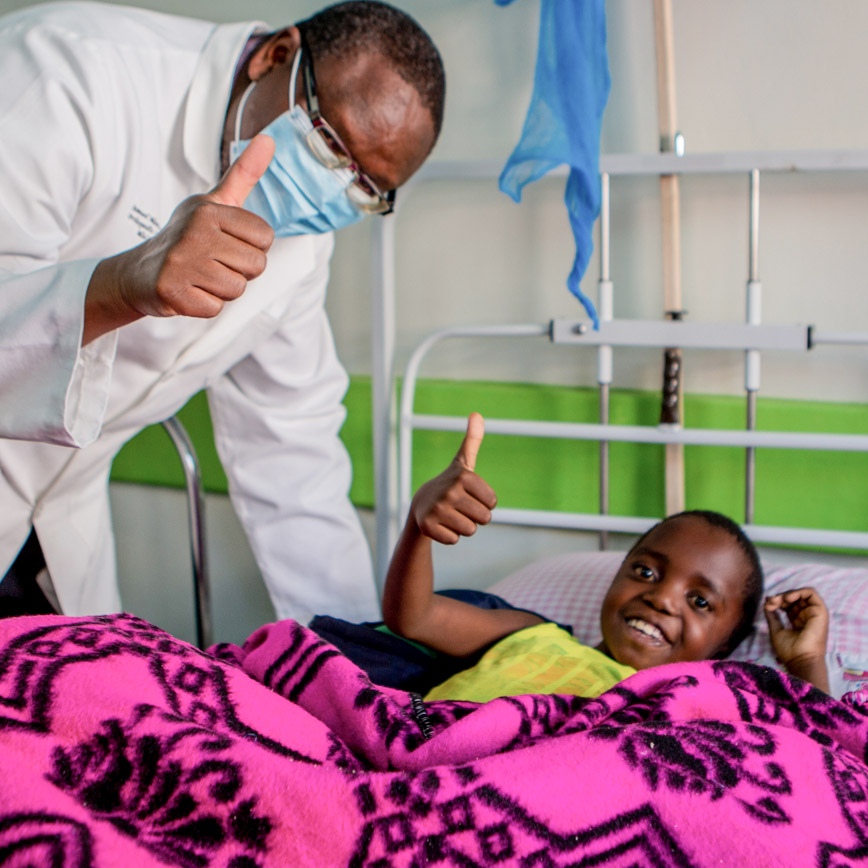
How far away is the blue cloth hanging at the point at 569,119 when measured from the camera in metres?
1.56

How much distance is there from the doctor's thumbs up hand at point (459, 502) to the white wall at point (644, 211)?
2.71 feet

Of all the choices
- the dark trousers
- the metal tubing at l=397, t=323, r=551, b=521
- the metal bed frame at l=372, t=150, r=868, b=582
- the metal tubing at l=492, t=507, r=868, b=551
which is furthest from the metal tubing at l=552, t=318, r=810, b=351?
the dark trousers

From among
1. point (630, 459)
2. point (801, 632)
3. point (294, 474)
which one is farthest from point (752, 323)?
point (294, 474)

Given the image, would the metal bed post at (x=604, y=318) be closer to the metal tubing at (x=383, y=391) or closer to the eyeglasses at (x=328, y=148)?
the metal tubing at (x=383, y=391)

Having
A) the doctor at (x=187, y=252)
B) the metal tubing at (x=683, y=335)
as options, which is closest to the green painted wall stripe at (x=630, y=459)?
the metal tubing at (x=683, y=335)

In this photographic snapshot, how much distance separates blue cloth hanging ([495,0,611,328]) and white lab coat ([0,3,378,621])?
0.45 meters

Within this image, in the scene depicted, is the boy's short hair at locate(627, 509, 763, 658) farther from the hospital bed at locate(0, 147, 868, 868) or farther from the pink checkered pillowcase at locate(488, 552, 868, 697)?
the hospital bed at locate(0, 147, 868, 868)

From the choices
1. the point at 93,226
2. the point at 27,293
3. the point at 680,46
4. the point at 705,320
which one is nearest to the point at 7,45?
the point at 93,226

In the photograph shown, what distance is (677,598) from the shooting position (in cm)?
141

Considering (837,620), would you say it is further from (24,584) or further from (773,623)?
(24,584)

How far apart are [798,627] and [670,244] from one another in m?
0.76

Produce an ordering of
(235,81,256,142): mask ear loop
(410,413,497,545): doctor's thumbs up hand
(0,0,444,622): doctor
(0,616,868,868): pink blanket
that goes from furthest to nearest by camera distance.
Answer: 1. (235,81,256,142): mask ear loop
2. (410,413,497,545): doctor's thumbs up hand
3. (0,0,444,622): doctor
4. (0,616,868,868): pink blanket

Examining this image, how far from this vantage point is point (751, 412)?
1737mm

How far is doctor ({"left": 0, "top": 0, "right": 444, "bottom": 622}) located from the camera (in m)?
1.00
